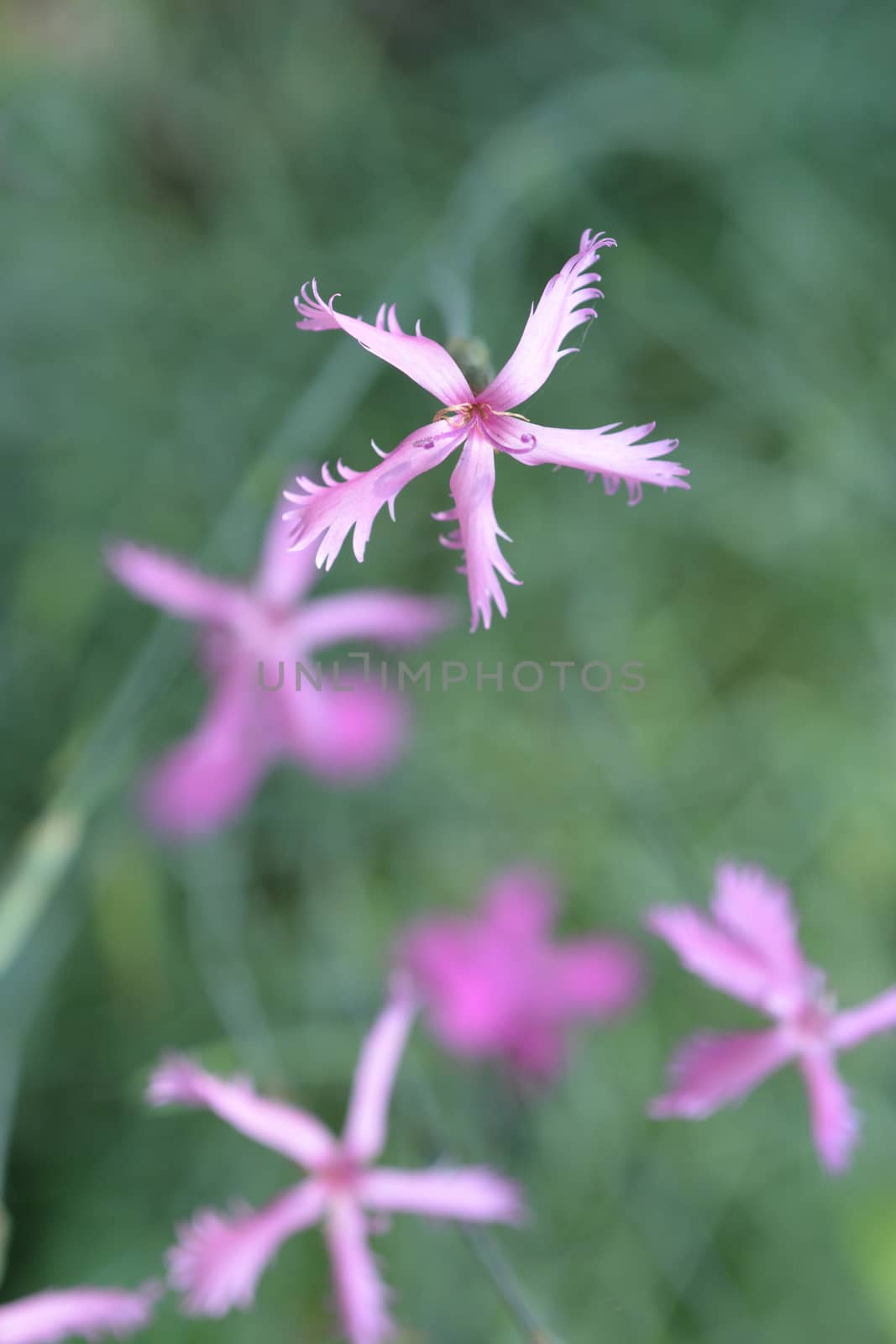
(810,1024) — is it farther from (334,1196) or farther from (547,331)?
(547,331)

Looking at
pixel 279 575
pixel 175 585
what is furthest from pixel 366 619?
pixel 175 585

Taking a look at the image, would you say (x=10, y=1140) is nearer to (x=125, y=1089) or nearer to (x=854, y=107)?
(x=125, y=1089)

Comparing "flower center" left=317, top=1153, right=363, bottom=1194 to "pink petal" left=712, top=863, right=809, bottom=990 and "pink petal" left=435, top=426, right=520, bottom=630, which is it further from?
"pink petal" left=435, top=426, right=520, bottom=630

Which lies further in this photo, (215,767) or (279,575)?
(215,767)

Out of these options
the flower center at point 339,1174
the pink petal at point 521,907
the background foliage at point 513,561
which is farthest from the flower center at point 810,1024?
the pink petal at point 521,907

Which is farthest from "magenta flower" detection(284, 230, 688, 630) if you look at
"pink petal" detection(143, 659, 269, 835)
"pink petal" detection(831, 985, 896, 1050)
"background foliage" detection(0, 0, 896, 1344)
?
"background foliage" detection(0, 0, 896, 1344)

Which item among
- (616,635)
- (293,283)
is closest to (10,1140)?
(616,635)
